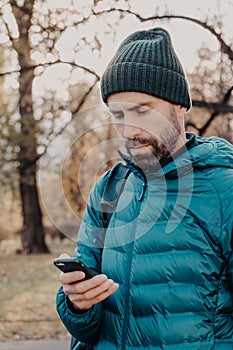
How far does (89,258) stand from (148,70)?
2.06 ft

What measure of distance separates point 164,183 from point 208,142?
21 cm

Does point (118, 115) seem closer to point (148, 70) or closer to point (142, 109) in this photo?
point (142, 109)

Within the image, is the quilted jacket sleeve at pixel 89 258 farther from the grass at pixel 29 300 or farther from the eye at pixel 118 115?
the grass at pixel 29 300

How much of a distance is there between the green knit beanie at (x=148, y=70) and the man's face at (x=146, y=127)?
0.03 metres

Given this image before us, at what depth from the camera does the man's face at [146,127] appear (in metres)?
1.97

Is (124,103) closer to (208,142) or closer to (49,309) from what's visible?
(208,142)

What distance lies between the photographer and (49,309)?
966 cm

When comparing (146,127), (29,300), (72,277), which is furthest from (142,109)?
(29,300)

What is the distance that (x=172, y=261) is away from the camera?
1.87 m

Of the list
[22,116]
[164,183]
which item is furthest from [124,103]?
[22,116]

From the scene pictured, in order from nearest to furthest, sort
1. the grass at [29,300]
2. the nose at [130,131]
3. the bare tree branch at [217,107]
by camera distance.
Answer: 1. the nose at [130,131]
2. the grass at [29,300]
3. the bare tree branch at [217,107]

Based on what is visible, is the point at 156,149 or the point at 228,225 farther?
the point at 156,149

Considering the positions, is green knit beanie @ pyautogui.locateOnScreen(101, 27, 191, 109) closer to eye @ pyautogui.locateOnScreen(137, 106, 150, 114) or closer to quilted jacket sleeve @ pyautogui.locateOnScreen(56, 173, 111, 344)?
eye @ pyautogui.locateOnScreen(137, 106, 150, 114)

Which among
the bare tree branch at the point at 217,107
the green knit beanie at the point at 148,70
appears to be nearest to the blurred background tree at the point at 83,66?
the bare tree branch at the point at 217,107
